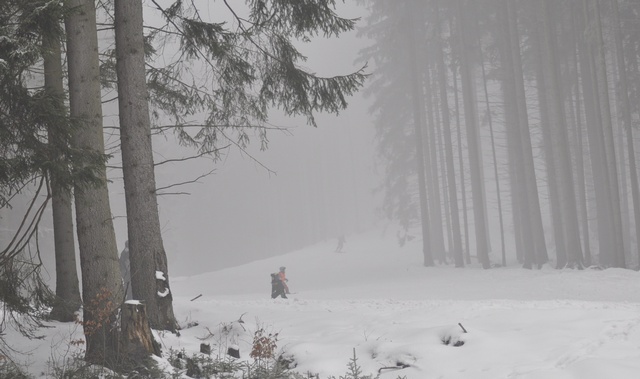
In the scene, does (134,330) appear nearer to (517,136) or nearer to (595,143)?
(517,136)

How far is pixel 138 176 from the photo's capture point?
6086 mm

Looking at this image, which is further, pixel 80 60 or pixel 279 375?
pixel 80 60

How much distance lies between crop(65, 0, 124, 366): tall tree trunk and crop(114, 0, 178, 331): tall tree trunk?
368 mm

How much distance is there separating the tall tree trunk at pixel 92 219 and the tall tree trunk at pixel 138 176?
14.5 inches

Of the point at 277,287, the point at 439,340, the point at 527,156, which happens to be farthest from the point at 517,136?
the point at 439,340

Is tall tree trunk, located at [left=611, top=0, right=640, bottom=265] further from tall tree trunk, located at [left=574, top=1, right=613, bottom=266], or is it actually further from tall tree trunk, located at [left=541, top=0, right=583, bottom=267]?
tall tree trunk, located at [left=541, top=0, right=583, bottom=267]

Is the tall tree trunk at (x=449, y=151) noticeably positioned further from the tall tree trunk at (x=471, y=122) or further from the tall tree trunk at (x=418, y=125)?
the tall tree trunk at (x=418, y=125)

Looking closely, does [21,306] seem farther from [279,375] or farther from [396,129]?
[396,129]

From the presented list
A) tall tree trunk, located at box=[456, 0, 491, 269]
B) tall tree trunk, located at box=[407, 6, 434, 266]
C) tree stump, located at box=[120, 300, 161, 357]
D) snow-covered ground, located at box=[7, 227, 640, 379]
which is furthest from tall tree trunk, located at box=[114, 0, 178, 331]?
tall tree trunk, located at box=[407, 6, 434, 266]

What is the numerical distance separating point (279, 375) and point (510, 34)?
20293mm

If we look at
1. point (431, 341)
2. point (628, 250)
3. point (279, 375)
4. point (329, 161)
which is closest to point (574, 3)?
point (628, 250)

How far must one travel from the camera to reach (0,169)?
4.00 m

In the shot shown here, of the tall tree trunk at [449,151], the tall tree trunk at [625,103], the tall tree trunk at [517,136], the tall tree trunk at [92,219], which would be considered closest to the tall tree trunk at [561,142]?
the tall tree trunk at [517,136]

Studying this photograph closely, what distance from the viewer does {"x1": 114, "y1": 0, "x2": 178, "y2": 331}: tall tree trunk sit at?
19.9ft
